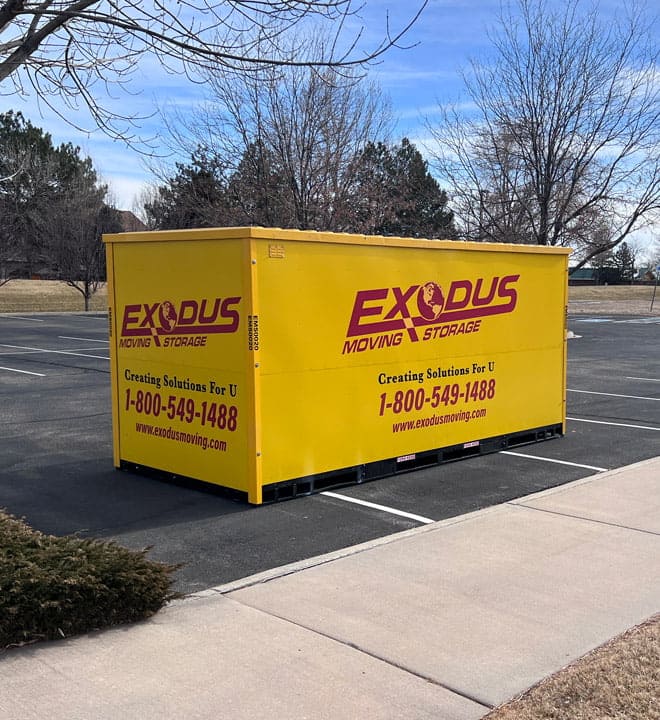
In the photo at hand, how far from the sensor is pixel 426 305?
842 cm

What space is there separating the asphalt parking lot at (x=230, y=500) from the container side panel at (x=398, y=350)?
1.48ft

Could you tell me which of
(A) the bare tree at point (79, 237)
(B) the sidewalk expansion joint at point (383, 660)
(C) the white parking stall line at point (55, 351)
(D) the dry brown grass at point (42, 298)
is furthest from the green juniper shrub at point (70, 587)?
(A) the bare tree at point (79, 237)

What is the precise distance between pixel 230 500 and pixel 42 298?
51656 millimetres

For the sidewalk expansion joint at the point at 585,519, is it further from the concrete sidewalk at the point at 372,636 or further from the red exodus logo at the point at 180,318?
the red exodus logo at the point at 180,318

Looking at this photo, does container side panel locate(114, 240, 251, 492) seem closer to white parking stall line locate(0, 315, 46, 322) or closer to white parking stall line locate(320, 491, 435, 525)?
white parking stall line locate(320, 491, 435, 525)

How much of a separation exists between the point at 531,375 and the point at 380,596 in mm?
5445

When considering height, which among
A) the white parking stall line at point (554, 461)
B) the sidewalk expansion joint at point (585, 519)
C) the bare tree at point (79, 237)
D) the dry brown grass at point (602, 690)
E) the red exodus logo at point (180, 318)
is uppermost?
the bare tree at point (79, 237)

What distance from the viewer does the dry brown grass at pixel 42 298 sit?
49.2 m

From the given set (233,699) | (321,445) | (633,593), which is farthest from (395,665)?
(321,445)

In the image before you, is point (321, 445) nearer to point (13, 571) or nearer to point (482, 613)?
point (482, 613)

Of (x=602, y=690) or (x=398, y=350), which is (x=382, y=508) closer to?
(x=398, y=350)

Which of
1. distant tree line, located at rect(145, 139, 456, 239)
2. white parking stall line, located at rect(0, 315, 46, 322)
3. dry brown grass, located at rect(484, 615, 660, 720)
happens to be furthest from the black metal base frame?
white parking stall line, located at rect(0, 315, 46, 322)

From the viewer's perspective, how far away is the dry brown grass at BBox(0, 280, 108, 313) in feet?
161

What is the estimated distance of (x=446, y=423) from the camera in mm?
8852
